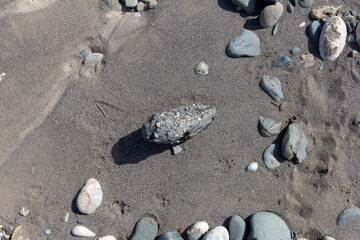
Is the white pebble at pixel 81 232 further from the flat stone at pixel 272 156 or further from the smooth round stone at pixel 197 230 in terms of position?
the flat stone at pixel 272 156

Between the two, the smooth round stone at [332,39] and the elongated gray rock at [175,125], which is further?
the smooth round stone at [332,39]

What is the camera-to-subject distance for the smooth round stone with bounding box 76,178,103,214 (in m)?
2.97

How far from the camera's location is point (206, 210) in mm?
3010

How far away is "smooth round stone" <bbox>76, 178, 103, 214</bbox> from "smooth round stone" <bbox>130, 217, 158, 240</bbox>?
0.49 metres

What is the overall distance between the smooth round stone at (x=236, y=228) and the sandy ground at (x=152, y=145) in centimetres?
9

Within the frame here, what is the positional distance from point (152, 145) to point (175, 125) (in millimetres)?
487

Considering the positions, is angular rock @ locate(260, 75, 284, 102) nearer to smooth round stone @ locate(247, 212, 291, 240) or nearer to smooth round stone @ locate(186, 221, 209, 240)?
smooth round stone @ locate(247, 212, 291, 240)

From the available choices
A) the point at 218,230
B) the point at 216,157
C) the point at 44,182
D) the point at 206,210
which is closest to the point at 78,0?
the point at 44,182

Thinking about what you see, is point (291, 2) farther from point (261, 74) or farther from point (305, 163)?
point (305, 163)

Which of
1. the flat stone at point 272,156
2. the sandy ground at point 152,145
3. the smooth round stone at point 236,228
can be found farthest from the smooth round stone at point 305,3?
the smooth round stone at point 236,228

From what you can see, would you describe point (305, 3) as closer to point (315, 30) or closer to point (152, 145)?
point (315, 30)

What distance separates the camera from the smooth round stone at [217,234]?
9.49 ft

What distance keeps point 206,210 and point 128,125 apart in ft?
3.98

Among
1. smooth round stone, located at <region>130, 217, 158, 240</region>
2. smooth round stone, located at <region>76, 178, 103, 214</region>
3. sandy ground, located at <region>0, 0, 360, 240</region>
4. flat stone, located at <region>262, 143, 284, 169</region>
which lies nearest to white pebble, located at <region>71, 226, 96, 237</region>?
sandy ground, located at <region>0, 0, 360, 240</region>
